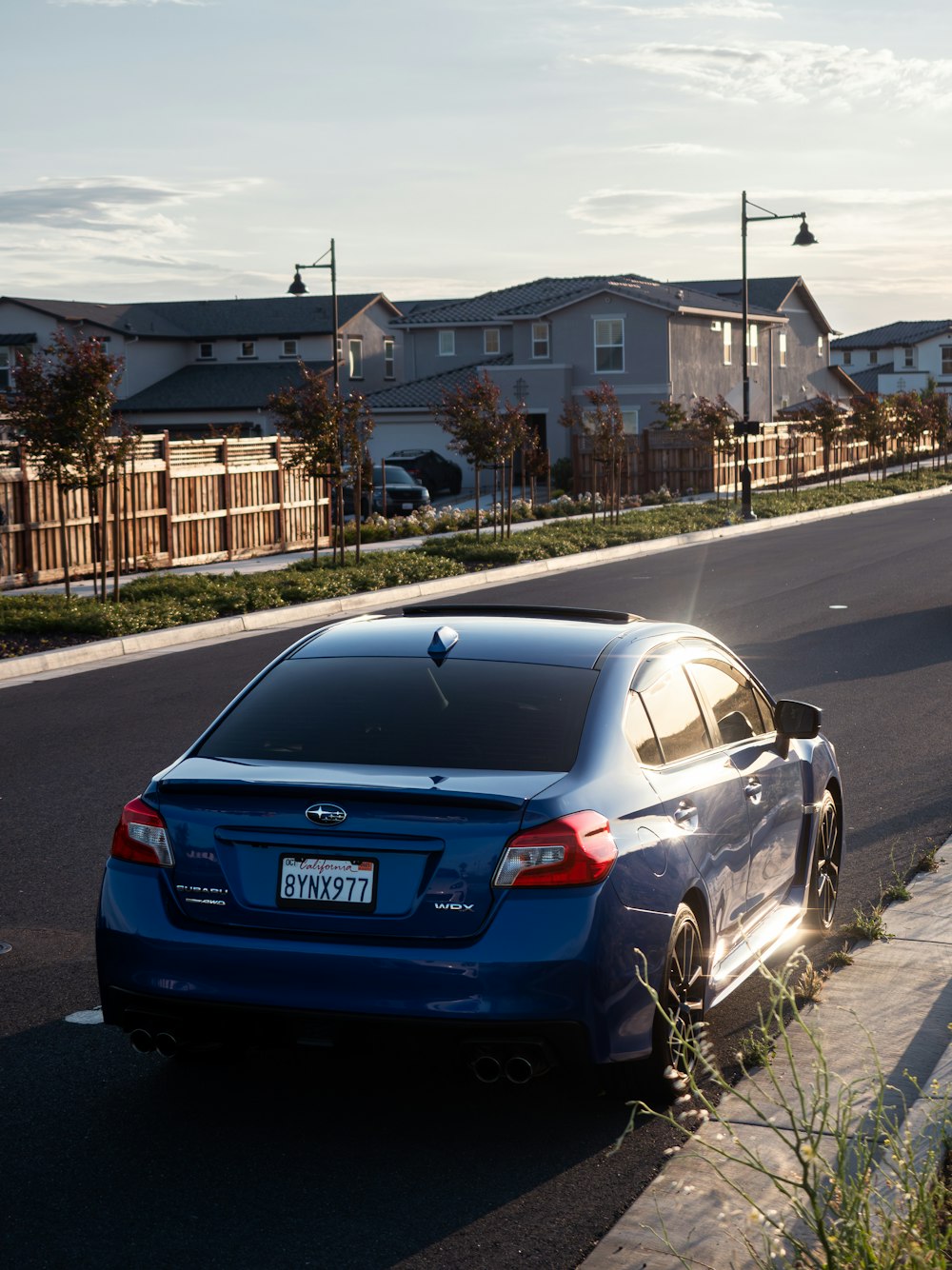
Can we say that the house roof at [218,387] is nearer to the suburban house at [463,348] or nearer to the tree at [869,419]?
the suburban house at [463,348]

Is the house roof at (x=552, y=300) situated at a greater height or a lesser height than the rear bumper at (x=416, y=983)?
greater

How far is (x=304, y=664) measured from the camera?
19.6 ft

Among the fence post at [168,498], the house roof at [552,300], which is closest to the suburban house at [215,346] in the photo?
the house roof at [552,300]

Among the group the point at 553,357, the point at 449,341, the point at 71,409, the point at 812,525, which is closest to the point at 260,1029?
the point at 71,409

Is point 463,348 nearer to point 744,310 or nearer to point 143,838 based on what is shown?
point 744,310

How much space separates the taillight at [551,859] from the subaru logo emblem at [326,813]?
1.64 ft

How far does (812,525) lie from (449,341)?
3280 centimetres

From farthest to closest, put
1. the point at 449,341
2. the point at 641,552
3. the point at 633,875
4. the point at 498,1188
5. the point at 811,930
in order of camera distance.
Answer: the point at 449,341
the point at 641,552
the point at 811,930
the point at 633,875
the point at 498,1188

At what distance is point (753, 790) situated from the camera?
20.7 feet

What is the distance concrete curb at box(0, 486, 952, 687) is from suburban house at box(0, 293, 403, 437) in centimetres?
3849

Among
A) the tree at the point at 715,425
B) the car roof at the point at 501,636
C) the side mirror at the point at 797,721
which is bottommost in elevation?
the side mirror at the point at 797,721

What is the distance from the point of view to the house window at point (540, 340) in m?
63.1

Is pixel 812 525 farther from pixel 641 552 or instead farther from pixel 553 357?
pixel 553 357

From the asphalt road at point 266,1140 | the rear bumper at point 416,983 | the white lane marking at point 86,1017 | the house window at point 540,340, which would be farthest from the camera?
the house window at point 540,340
